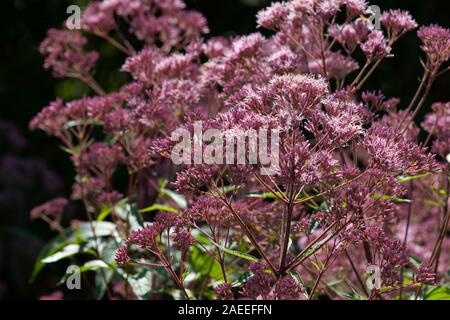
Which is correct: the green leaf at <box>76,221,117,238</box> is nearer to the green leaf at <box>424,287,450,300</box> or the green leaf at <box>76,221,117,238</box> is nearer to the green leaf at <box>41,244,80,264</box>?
the green leaf at <box>41,244,80,264</box>

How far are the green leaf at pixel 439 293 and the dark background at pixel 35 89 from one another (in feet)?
5.84

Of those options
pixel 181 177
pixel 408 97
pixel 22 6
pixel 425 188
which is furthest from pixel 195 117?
pixel 22 6

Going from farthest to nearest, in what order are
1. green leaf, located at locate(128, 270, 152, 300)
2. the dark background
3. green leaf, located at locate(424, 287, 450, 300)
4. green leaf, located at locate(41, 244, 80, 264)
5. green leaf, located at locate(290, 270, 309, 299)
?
the dark background
green leaf, located at locate(41, 244, 80, 264)
green leaf, located at locate(128, 270, 152, 300)
green leaf, located at locate(424, 287, 450, 300)
green leaf, located at locate(290, 270, 309, 299)

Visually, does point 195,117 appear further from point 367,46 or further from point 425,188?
point 425,188

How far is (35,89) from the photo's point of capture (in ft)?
14.5

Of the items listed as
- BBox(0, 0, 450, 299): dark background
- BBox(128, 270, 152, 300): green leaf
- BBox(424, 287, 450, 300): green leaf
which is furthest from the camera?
BBox(0, 0, 450, 299): dark background

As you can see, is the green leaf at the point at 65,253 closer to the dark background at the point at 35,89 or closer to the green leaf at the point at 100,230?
the green leaf at the point at 100,230

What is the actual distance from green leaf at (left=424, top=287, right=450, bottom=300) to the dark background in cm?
178

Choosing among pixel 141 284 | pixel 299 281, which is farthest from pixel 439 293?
pixel 141 284

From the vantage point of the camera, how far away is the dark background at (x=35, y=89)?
140 inches

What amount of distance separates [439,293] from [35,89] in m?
3.37

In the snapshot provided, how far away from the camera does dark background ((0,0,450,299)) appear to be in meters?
3.56

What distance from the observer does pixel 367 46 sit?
1684 mm

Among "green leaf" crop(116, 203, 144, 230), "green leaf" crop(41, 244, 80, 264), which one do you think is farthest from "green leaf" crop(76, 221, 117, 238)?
"green leaf" crop(116, 203, 144, 230)
